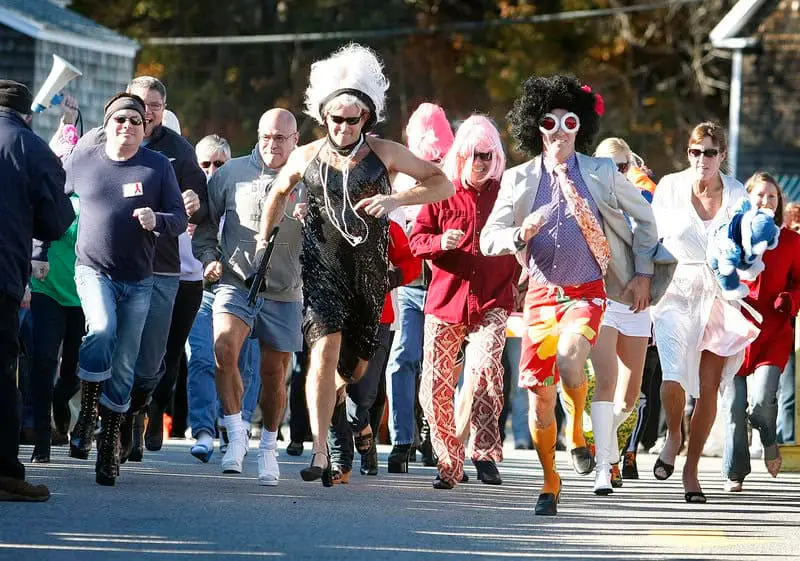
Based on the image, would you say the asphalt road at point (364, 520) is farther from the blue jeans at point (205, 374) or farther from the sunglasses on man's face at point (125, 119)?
the sunglasses on man's face at point (125, 119)

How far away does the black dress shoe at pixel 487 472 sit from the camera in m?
12.4

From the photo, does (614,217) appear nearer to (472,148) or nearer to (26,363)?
(472,148)

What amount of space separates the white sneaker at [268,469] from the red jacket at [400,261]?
109 cm

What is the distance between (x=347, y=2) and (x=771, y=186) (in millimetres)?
31379

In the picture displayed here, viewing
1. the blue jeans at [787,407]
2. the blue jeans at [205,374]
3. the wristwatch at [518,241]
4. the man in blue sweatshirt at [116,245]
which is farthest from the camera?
the blue jeans at [787,407]

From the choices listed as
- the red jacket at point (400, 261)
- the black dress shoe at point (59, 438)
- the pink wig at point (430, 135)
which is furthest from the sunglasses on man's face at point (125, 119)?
the black dress shoe at point (59, 438)

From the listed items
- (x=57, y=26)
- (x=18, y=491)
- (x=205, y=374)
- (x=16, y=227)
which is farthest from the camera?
(x=57, y=26)

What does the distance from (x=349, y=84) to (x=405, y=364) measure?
9.08 ft

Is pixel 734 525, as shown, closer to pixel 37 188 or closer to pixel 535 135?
Answer: pixel 535 135

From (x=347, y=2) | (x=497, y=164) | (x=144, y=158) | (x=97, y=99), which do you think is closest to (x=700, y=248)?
(x=497, y=164)

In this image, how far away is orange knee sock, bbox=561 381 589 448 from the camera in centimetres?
1058

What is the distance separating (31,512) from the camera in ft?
31.2

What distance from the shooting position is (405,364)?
43.2 ft

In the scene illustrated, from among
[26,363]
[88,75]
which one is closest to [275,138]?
[26,363]
